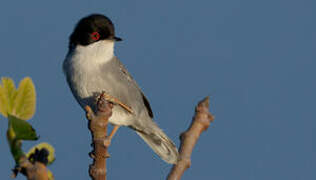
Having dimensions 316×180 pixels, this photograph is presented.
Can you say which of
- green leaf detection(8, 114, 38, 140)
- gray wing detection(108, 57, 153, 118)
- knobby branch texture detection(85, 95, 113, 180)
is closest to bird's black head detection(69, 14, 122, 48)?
gray wing detection(108, 57, 153, 118)

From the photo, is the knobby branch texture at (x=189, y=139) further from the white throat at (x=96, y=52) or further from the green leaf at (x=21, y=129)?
the white throat at (x=96, y=52)

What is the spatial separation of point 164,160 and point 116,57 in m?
1.53

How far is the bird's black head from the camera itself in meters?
5.47

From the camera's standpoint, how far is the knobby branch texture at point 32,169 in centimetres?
171

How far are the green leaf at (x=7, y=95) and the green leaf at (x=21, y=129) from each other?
41mm

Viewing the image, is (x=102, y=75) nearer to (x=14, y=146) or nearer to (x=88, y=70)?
(x=88, y=70)

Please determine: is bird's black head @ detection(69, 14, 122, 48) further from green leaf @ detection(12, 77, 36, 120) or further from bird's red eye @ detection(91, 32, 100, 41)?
green leaf @ detection(12, 77, 36, 120)

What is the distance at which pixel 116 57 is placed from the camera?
587 cm

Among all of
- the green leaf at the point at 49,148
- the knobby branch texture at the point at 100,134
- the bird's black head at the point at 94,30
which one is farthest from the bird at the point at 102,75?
the green leaf at the point at 49,148

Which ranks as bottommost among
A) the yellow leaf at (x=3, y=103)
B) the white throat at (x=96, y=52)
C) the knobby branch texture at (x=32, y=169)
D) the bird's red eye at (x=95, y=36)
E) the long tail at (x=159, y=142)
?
the knobby branch texture at (x=32, y=169)

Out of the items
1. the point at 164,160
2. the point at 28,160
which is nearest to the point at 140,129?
the point at 164,160

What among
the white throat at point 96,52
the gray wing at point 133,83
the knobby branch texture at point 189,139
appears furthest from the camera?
the gray wing at point 133,83

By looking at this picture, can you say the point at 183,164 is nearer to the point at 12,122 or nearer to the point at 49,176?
the point at 49,176

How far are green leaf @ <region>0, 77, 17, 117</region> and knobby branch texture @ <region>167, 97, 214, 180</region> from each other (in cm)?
84
